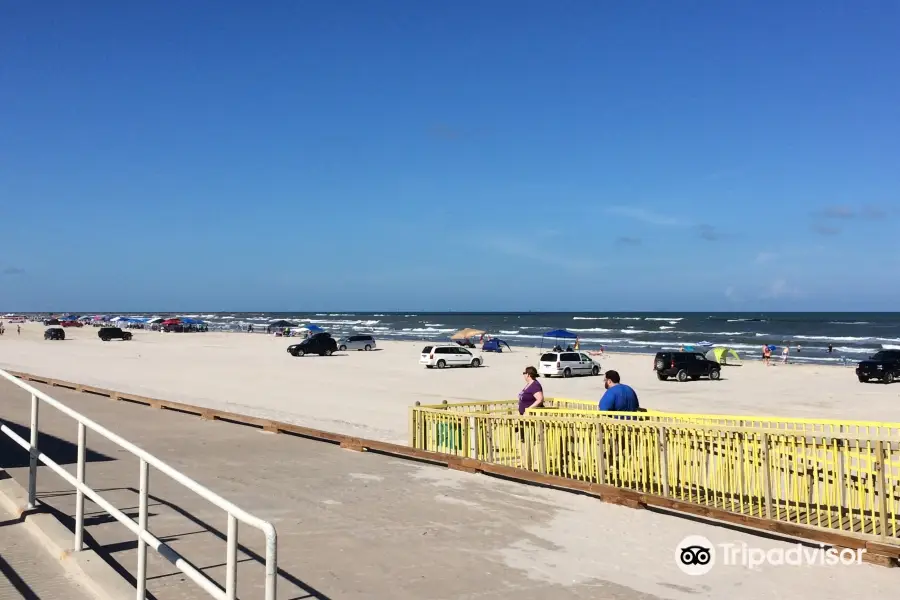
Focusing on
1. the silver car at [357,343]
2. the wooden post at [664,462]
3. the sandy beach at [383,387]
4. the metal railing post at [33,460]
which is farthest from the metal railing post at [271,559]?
the silver car at [357,343]

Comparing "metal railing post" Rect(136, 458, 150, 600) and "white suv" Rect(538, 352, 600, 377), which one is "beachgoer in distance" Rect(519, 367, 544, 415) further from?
"white suv" Rect(538, 352, 600, 377)

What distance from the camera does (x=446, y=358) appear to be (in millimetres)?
44344

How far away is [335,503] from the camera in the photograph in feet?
28.7

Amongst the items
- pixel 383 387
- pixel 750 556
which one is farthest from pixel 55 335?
pixel 750 556

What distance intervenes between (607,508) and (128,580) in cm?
539

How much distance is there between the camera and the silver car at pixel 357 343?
59972 millimetres

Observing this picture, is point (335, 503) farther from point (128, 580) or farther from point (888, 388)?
point (888, 388)

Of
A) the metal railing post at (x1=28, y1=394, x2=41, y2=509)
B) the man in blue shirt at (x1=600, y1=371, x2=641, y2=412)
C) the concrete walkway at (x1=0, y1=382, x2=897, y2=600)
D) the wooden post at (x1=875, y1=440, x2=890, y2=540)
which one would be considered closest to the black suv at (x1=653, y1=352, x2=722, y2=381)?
Answer: the man in blue shirt at (x1=600, y1=371, x2=641, y2=412)

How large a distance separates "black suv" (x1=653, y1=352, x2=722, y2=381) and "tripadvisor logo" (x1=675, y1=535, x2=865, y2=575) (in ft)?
98.9

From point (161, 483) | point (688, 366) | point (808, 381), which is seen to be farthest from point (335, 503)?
point (808, 381)

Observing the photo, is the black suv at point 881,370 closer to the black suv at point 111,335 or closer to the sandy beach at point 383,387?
the sandy beach at point 383,387

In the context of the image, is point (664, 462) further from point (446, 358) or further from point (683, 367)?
point (446, 358)

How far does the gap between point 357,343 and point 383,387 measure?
30959 millimetres

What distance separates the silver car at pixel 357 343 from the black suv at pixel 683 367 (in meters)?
29.5
